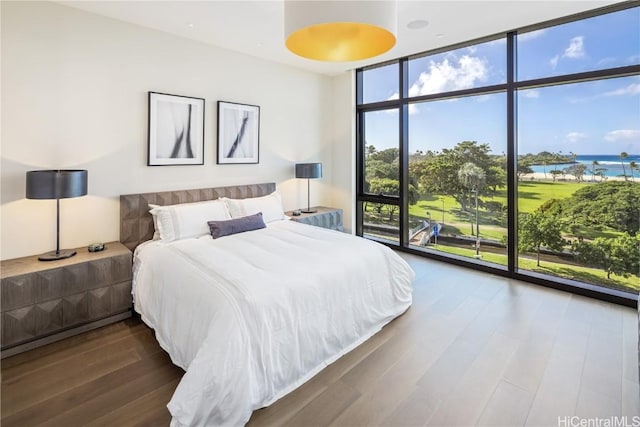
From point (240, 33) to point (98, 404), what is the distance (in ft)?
12.3

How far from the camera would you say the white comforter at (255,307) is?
1.79m

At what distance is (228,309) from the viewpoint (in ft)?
6.39

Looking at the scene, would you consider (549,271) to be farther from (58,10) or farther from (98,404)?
(58,10)

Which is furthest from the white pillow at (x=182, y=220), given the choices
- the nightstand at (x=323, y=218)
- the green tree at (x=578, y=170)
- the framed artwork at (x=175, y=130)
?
the green tree at (x=578, y=170)

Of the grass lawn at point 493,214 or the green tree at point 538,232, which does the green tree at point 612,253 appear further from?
the green tree at point 538,232

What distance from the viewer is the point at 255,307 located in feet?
6.56

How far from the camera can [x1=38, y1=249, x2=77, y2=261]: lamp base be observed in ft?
Result: 9.25

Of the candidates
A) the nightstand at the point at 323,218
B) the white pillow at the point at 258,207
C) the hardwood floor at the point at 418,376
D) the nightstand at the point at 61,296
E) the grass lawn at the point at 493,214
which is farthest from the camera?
the nightstand at the point at 323,218

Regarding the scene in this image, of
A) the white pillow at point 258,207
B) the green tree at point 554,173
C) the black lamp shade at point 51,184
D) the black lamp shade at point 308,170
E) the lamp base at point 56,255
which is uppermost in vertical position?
the black lamp shade at point 308,170

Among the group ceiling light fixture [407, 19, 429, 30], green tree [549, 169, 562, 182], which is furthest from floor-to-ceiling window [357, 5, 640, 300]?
ceiling light fixture [407, 19, 429, 30]

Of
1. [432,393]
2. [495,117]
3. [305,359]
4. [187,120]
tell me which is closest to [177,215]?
[187,120]

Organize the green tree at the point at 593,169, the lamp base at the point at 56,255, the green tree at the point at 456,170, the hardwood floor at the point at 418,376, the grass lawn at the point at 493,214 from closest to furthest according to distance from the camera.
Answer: the hardwood floor at the point at 418,376 < the lamp base at the point at 56,255 < the green tree at the point at 593,169 < the grass lawn at the point at 493,214 < the green tree at the point at 456,170

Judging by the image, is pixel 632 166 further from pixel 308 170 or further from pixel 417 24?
pixel 308 170

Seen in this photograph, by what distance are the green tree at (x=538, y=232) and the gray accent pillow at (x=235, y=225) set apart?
125 inches
